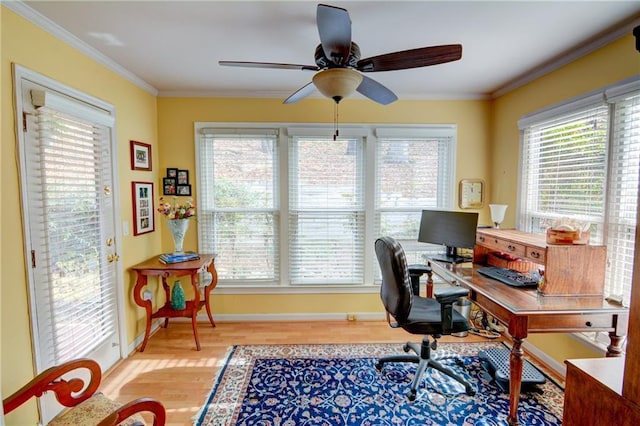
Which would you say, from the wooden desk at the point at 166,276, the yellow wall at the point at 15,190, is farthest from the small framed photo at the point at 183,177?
the yellow wall at the point at 15,190

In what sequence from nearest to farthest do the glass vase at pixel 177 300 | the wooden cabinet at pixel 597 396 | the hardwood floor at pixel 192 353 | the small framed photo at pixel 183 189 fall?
the wooden cabinet at pixel 597 396 → the hardwood floor at pixel 192 353 → the glass vase at pixel 177 300 → the small framed photo at pixel 183 189

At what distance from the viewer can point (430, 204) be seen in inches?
130

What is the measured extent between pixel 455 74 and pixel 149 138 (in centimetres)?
314

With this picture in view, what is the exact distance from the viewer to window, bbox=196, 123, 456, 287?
320 cm

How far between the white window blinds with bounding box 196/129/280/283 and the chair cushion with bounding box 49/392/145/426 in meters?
1.84

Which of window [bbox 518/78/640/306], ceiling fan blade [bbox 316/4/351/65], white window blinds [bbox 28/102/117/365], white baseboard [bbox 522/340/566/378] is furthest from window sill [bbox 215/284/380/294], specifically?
ceiling fan blade [bbox 316/4/351/65]

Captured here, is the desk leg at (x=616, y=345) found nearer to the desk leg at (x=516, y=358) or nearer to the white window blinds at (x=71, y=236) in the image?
the desk leg at (x=516, y=358)

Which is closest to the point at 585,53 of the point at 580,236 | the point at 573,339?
the point at 580,236

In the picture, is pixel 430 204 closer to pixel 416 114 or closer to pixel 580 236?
pixel 416 114

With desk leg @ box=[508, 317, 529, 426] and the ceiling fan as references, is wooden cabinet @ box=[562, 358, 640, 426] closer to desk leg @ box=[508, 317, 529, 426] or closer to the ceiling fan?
desk leg @ box=[508, 317, 529, 426]

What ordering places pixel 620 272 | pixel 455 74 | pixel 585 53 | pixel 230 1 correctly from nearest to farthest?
pixel 230 1 < pixel 620 272 < pixel 585 53 < pixel 455 74

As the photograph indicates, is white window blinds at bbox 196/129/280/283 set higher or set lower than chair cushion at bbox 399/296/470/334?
higher

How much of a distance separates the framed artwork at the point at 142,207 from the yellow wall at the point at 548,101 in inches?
149

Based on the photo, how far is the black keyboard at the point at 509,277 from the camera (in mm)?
2072
